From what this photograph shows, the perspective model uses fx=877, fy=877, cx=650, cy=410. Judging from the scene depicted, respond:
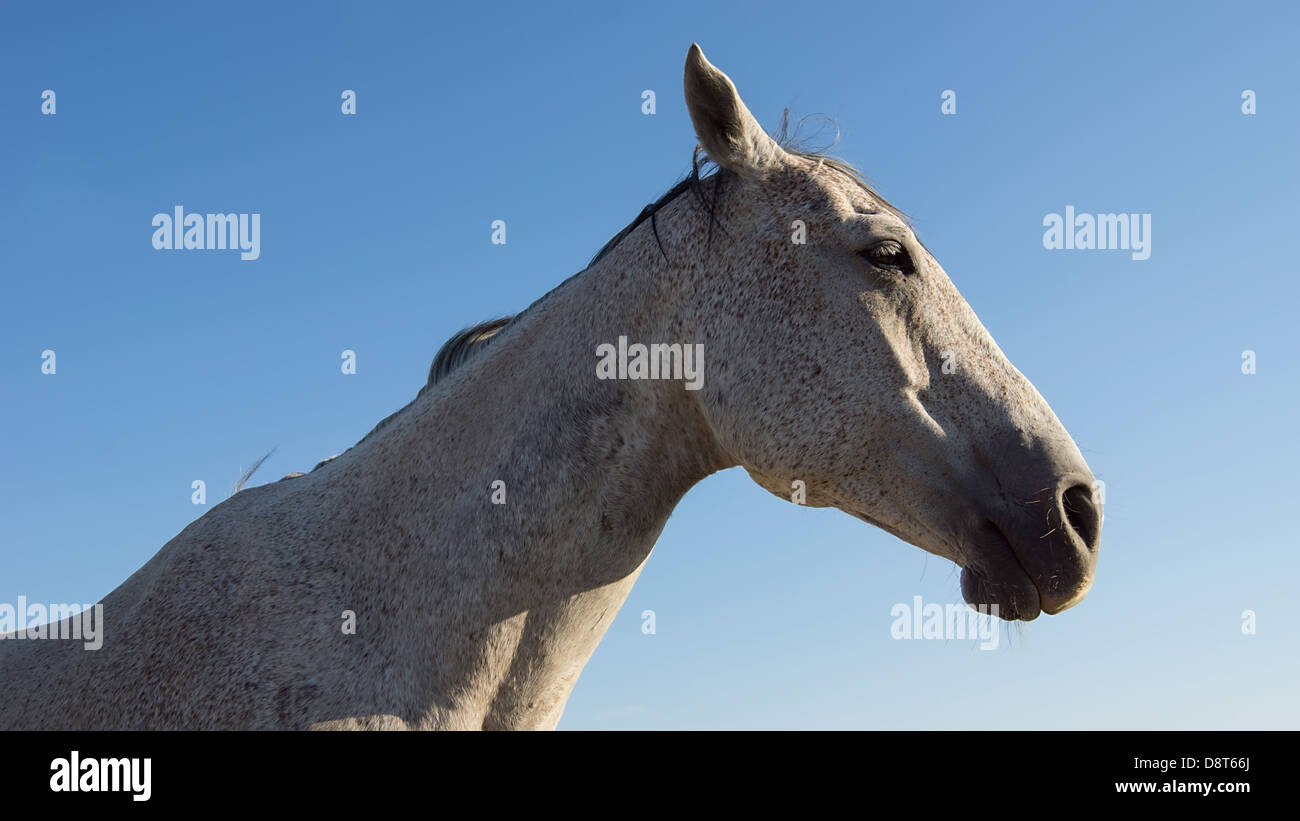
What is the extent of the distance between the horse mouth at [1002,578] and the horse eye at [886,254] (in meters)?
1.07

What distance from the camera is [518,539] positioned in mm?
3287

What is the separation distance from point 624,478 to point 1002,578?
1404 millimetres

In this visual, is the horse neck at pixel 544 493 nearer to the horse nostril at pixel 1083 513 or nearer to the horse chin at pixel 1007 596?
the horse chin at pixel 1007 596

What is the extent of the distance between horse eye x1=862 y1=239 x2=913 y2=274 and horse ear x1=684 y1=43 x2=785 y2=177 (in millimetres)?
600

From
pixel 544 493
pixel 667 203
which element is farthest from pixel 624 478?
pixel 667 203

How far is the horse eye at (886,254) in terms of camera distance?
3.46 metres

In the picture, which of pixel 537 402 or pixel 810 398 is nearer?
pixel 810 398

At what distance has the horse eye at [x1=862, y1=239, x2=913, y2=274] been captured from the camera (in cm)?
346

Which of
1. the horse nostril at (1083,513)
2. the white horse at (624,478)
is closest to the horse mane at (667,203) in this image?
the white horse at (624,478)

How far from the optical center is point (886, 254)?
3467 mm
